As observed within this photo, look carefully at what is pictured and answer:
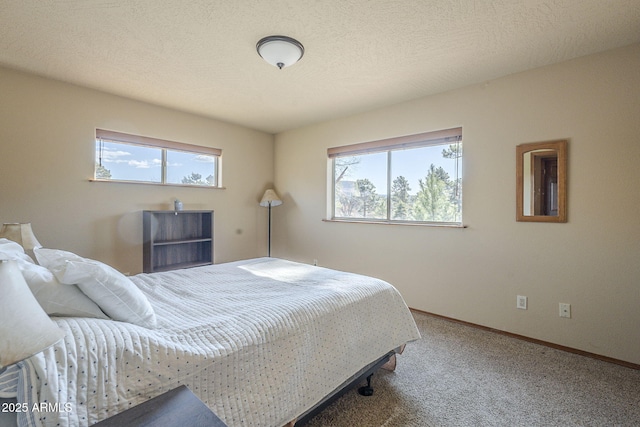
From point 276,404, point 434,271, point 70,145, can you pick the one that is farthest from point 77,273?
point 434,271

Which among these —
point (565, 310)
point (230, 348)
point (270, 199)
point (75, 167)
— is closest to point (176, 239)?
point (75, 167)

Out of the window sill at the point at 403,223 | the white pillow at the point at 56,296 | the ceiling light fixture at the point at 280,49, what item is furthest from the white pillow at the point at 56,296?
the window sill at the point at 403,223

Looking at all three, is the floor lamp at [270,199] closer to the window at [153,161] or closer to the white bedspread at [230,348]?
the window at [153,161]

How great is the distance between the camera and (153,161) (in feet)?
12.1

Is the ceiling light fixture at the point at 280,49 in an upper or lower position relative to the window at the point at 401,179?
upper

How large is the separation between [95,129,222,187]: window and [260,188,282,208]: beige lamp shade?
2.37 ft

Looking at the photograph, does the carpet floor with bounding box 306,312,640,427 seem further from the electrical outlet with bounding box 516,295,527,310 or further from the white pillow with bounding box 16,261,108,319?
the white pillow with bounding box 16,261,108,319

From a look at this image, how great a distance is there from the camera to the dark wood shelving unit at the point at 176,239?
135 inches

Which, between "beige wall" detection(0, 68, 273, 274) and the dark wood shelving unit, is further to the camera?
the dark wood shelving unit

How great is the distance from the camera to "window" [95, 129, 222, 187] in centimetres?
330

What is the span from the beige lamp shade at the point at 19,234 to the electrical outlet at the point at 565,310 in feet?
14.4

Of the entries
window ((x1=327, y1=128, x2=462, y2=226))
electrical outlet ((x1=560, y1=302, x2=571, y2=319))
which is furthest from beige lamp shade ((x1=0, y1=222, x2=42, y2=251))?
electrical outlet ((x1=560, y1=302, x2=571, y2=319))

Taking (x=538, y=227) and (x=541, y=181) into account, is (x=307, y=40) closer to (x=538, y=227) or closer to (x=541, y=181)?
(x=541, y=181)

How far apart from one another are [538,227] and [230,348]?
8.96 ft
